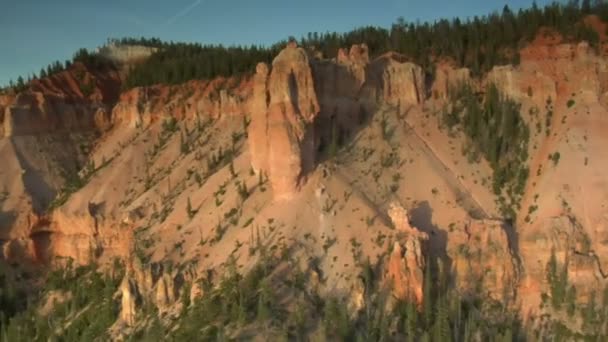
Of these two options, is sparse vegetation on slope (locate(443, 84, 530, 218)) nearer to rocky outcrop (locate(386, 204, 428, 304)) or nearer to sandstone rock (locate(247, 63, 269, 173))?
rocky outcrop (locate(386, 204, 428, 304))

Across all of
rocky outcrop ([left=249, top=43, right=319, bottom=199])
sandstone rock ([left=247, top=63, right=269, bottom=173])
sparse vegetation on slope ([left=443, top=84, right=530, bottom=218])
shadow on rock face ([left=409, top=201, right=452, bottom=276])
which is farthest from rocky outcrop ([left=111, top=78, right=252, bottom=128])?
shadow on rock face ([left=409, top=201, right=452, bottom=276])

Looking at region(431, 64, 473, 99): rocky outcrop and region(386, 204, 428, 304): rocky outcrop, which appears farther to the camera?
region(431, 64, 473, 99): rocky outcrop

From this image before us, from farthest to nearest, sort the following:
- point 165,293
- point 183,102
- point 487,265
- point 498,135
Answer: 1. point 183,102
2. point 498,135
3. point 165,293
4. point 487,265

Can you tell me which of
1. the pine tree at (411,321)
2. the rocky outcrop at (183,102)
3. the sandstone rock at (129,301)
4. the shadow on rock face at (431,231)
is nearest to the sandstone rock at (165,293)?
the sandstone rock at (129,301)

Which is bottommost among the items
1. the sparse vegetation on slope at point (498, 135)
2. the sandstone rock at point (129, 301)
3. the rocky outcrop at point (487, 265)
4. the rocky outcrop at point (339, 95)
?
the sandstone rock at point (129, 301)

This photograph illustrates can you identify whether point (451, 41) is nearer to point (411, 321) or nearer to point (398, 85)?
point (398, 85)

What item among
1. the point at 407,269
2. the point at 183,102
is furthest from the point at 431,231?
the point at 183,102

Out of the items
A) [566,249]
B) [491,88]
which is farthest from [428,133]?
[566,249]

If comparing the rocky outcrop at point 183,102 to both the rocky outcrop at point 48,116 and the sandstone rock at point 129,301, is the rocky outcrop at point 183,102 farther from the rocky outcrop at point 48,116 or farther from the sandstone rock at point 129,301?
the sandstone rock at point 129,301
